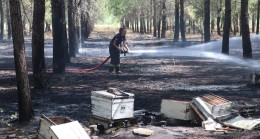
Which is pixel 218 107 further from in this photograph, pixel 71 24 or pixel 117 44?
pixel 71 24

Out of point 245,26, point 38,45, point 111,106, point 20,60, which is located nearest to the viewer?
point 111,106

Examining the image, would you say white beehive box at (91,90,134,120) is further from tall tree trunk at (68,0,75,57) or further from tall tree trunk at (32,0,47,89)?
tall tree trunk at (68,0,75,57)

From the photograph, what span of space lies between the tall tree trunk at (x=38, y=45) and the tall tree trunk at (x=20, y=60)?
2803 millimetres

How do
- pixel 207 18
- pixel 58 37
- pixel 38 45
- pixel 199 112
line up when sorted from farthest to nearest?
1. pixel 207 18
2. pixel 58 37
3. pixel 38 45
4. pixel 199 112

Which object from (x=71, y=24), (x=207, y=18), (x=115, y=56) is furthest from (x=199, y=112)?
(x=207, y=18)

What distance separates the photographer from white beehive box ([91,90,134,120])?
26.6ft

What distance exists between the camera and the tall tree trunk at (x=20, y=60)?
9078 mm

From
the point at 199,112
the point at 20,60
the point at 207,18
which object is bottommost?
the point at 199,112

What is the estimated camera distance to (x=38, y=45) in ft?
43.5

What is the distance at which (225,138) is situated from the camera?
7773 mm

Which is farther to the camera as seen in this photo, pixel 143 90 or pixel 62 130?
pixel 143 90

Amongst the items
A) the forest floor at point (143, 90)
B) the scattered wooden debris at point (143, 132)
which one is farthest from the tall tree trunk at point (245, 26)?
the scattered wooden debris at point (143, 132)

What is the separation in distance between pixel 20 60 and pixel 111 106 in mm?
2596

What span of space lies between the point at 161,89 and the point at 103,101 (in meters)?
6.08
